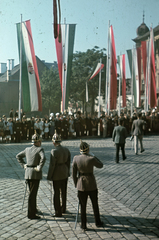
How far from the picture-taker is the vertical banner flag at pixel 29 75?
2152cm

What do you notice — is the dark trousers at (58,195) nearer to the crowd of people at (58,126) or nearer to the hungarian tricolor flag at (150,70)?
the crowd of people at (58,126)

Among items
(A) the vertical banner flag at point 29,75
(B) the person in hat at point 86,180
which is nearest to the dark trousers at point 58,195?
(B) the person in hat at point 86,180

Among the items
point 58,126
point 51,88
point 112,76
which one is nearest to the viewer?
point 58,126

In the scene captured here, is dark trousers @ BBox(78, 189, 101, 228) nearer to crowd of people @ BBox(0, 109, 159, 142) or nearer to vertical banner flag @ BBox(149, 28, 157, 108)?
crowd of people @ BBox(0, 109, 159, 142)

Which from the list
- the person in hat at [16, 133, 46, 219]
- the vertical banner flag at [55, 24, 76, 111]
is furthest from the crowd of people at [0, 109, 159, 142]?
the person in hat at [16, 133, 46, 219]

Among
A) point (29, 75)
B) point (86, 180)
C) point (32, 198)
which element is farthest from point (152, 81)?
point (86, 180)

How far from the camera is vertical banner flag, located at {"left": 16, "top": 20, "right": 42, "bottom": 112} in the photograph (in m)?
21.5

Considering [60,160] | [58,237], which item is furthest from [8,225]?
[60,160]

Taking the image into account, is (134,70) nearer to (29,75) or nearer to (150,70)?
(150,70)

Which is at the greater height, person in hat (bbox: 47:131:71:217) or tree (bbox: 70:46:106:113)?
tree (bbox: 70:46:106:113)

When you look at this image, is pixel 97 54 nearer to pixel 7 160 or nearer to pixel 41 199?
pixel 7 160

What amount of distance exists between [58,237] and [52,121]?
17.9 metres

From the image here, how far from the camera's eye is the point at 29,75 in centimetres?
2186

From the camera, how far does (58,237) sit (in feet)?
18.2
